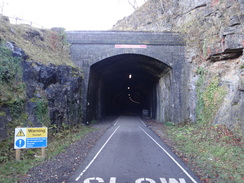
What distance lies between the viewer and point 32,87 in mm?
10469

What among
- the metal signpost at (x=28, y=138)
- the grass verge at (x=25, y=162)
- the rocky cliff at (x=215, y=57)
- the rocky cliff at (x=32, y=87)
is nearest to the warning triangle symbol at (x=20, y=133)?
the metal signpost at (x=28, y=138)

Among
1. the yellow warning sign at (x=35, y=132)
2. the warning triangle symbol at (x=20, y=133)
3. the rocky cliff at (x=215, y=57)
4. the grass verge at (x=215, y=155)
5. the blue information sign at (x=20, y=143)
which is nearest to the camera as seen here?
the grass verge at (x=215, y=155)

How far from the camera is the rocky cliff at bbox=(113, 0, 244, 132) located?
1155cm

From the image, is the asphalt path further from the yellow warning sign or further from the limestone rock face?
the limestone rock face

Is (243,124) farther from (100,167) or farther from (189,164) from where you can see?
(100,167)

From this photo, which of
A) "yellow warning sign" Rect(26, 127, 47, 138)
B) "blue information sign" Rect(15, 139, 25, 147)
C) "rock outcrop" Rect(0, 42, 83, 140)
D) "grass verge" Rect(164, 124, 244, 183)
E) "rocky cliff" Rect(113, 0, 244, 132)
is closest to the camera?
"grass verge" Rect(164, 124, 244, 183)

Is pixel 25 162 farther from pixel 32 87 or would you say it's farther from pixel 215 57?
pixel 215 57

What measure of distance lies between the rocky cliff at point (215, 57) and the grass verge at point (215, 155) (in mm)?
1063

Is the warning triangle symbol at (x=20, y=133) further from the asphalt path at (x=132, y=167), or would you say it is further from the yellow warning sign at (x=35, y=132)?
the asphalt path at (x=132, y=167)

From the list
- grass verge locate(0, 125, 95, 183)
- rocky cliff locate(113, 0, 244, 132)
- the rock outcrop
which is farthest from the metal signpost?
rocky cliff locate(113, 0, 244, 132)

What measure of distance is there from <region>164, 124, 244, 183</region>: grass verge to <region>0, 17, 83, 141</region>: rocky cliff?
22.6ft

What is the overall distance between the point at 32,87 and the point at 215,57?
12606mm

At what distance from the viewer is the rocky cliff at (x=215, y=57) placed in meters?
11.6

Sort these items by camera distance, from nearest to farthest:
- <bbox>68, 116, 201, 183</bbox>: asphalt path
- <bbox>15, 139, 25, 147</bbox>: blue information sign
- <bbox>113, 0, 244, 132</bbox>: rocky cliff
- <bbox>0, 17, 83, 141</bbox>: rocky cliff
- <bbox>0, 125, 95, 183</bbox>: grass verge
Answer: <bbox>68, 116, 201, 183</bbox>: asphalt path → <bbox>0, 125, 95, 183</bbox>: grass verge → <bbox>15, 139, 25, 147</bbox>: blue information sign → <bbox>0, 17, 83, 141</bbox>: rocky cliff → <bbox>113, 0, 244, 132</bbox>: rocky cliff
